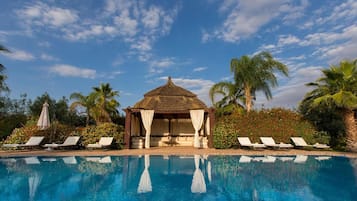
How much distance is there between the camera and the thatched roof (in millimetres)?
17297

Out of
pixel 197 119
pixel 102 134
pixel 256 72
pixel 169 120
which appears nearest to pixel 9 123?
pixel 102 134

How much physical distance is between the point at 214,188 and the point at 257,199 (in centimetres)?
138

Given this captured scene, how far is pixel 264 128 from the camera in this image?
51.7ft

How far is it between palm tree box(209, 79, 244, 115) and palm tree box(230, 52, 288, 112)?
0.47 metres

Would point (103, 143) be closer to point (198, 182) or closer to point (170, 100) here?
point (170, 100)

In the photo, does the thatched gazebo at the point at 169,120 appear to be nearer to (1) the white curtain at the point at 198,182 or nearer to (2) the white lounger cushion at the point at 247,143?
(2) the white lounger cushion at the point at 247,143

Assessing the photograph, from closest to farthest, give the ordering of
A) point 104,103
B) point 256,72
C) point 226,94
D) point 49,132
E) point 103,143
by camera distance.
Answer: point 103,143
point 49,132
point 256,72
point 226,94
point 104,103

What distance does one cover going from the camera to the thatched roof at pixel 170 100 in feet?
56.7

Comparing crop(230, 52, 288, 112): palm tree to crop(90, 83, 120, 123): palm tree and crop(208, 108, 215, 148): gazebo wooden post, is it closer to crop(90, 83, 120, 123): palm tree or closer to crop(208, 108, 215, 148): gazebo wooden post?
crop(208, 108, 215, 148): gazebo wooden post

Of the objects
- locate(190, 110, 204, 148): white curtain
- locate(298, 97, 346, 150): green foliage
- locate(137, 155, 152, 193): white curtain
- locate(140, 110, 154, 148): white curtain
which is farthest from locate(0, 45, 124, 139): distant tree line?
locate(298, 97, 346, 150): green foliage

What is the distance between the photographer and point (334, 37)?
14602 mm

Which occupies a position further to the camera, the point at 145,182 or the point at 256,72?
the point at 256,72

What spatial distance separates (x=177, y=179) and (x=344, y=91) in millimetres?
11559

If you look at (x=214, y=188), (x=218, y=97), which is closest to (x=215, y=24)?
(x=218, y=97)
